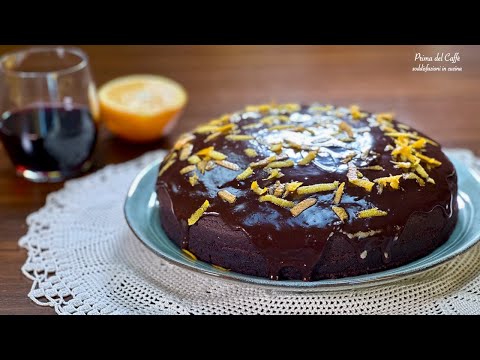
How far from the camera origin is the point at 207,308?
1.94 metres

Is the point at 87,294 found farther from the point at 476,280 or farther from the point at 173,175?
the point at 476,280

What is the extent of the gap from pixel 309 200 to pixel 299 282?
0.20 m

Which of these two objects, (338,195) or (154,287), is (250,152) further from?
(154,287)

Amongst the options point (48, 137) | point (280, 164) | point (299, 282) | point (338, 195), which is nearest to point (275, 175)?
point (280, 164)

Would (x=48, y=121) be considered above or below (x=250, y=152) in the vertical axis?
below

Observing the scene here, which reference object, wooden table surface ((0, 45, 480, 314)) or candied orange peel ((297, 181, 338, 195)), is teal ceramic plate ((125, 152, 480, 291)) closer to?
candied orange peel ((297, 181, 338, 195))

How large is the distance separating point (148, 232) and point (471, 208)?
91cm

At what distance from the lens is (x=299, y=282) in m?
1.87

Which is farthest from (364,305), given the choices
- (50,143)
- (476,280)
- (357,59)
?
(357,59)

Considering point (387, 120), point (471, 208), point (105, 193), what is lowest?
point (105, 193)

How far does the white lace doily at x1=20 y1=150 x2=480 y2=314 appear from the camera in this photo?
1.93 m

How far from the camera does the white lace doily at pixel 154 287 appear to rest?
1935mm

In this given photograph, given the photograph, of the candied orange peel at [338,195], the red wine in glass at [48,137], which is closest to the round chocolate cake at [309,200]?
the candied orange peel at [338,195]

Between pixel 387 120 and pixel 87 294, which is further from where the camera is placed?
pixel 387 120
